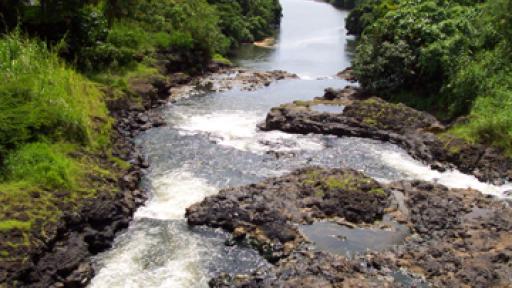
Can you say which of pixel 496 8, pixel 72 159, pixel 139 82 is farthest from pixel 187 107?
pixel 496 8

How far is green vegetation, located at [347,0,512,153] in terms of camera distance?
31422 mm

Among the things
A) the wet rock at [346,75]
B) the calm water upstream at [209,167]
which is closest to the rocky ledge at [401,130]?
the calm water upstream at [209,167]

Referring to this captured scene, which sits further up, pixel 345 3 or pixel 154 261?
pixel 154 261

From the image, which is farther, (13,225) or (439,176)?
(439,176)

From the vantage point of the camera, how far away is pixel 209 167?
89.6ft

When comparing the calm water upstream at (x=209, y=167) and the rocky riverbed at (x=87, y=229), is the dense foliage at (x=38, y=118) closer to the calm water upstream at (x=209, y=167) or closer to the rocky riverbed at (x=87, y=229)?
the rocky riverbed at (x=87, y=229)

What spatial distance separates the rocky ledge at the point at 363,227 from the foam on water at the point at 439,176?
2.09m

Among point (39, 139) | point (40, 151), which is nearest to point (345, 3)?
point (39, 139)

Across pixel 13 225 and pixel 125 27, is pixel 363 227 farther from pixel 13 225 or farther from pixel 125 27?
pixel 125 27

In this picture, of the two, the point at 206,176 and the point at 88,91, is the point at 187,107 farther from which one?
the point at 206,176

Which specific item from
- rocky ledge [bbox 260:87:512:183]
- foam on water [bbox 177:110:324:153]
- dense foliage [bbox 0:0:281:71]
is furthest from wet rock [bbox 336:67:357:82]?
foam on water [bbox 177:110:324:153]

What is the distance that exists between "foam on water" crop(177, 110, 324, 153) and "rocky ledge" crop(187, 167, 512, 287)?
5890 mm

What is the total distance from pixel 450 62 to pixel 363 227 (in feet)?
65.9

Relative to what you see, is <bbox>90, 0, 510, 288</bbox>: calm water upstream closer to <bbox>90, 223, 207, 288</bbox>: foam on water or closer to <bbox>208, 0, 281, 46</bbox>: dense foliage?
<bbox>90, 223, 207, 288</bbox>: foam on water
